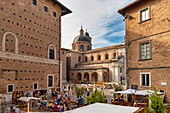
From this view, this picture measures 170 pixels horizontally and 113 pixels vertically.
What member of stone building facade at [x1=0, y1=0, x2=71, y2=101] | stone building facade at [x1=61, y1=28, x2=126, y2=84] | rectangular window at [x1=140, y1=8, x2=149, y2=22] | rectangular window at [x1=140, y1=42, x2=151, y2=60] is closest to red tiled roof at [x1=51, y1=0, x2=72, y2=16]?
stone building facade at [x1=0, y1=0, x2=71, y2=101]

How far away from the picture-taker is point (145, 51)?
1292 centimetres

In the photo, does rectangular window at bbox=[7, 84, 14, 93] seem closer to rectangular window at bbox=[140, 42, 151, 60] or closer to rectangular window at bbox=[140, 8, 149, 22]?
rectangular window at bbox=[140, 42, 151, 60]

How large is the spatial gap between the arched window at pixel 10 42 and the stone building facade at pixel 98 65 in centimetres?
1340

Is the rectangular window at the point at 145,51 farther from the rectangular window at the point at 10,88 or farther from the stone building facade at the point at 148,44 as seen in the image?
the rectangular window at the point at 10,88

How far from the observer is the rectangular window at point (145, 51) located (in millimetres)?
12695

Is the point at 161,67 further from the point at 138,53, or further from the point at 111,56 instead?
the point at 111,56

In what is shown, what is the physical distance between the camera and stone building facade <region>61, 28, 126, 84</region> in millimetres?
33594

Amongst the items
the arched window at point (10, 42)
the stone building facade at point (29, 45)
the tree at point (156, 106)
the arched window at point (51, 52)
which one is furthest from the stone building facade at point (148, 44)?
the arched window at point (10, 42)

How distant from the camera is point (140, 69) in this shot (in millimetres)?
13133

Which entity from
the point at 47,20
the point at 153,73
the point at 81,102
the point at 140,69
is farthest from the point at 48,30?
the point at 153,73

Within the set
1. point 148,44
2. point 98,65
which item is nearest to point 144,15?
point 148,44

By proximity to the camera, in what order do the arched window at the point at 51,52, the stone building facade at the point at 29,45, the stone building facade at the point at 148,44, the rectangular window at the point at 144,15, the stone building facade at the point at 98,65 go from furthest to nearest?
the stone building facade at the point at 98,65, the arched window at the point at 51,52, the rectangular window at the point at 144,15, the stone building facade at the point at 29,45, the stone building facade at the point at 148,44

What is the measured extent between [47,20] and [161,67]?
14.3 metres

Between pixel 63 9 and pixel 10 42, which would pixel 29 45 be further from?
pixel 63 9
